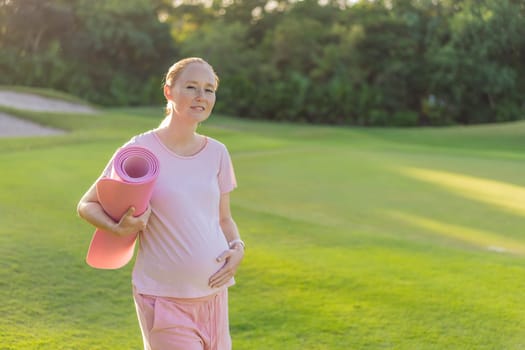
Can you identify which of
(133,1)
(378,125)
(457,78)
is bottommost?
(378,125)

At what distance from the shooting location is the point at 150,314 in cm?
238

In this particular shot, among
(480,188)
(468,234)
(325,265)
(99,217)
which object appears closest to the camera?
(99,217)

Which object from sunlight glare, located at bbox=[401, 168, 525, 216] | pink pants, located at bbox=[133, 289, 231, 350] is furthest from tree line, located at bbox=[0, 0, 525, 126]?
pink pants, located at bbox=[133, 289, 231, 350]

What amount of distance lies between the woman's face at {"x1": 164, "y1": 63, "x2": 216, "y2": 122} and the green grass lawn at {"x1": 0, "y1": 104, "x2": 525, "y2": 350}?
1.85m

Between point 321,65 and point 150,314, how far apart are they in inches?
1394

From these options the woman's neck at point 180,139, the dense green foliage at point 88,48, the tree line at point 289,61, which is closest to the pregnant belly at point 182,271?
the woman's neck at point 180,139

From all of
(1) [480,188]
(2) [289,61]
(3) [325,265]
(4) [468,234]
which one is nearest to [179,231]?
(3) [325,265]

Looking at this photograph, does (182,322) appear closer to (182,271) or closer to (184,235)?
(182,271)

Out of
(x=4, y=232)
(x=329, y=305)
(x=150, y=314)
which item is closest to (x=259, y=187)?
(x=4, y=232)

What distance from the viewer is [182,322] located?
2338 millimetres

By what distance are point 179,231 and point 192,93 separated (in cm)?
48

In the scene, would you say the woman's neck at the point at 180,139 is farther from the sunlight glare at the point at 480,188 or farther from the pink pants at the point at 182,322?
the sunlight glare at the point at 480,188

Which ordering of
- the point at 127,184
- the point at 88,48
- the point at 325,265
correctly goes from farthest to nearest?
the point at 88,48
the point at 325,265
the point at 127,184

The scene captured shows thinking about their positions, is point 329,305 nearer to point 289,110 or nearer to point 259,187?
point 259,187
